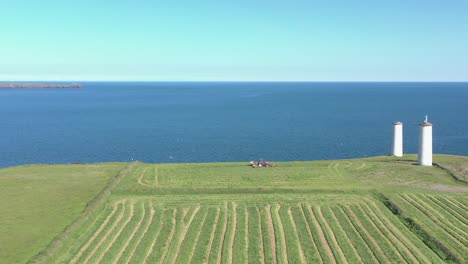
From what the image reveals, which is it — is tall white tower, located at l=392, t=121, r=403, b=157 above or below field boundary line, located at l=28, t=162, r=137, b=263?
above

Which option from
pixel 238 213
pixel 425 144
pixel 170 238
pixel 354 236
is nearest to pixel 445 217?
pixel 354 236

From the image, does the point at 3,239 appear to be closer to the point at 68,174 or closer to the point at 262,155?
the point at 68,174

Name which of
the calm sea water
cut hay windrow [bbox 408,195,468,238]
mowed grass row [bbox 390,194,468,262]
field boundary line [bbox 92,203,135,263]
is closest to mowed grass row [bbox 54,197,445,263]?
field boundary line [bbox 92,203,135,263]

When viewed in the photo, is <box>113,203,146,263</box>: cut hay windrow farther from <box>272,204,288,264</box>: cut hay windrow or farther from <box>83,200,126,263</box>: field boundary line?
<box>272,204,288,264</box>: cut hay windrow

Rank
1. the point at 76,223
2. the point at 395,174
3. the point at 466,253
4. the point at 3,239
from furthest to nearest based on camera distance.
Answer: the point at 395,174 → the point at 76,223 → the point at 3,239 → the point at 466,253

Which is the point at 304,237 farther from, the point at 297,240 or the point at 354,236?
the point at 354,236

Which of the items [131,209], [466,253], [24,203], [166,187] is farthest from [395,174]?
[24,203]
